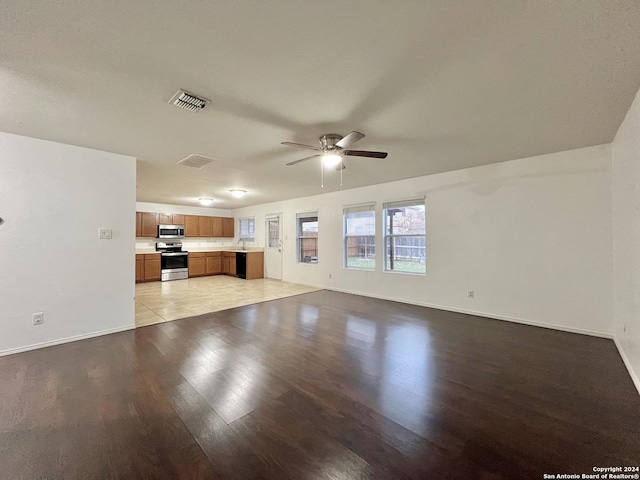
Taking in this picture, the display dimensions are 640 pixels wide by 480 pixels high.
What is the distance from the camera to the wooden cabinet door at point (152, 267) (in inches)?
294

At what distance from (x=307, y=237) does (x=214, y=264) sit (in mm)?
3871

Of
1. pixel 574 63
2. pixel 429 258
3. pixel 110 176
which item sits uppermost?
pixel 574 63

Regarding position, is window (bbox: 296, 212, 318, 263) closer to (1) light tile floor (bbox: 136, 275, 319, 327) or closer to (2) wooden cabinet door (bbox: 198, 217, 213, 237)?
(1) light tile floor (bbox: 136, 275, 319, 327)

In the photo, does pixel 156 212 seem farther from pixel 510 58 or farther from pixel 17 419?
pixel 510 58

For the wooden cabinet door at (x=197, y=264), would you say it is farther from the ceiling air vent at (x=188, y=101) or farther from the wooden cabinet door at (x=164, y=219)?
the ceiling air vent at (x=188, y=101)

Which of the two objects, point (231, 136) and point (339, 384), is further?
point (231, 136)

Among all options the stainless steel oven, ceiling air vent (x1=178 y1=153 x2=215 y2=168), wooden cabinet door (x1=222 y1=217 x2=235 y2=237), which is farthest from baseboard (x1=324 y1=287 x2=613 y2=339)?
wooden cabinet door (x1=222 y1=217 x2=235 y2=237)

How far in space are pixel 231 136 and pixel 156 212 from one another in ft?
21.6

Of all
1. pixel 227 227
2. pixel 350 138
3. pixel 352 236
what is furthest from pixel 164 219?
pixel 350 138

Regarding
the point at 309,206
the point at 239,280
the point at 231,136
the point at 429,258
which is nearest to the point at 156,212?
the point at 239,280

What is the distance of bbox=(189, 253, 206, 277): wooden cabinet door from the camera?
8.38m

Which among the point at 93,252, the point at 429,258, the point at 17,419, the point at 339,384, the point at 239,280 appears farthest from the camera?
the point at 239,280

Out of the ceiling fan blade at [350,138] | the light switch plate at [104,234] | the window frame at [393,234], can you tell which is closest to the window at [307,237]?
the window frame at [393,234]

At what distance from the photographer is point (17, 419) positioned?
5.82 ft
